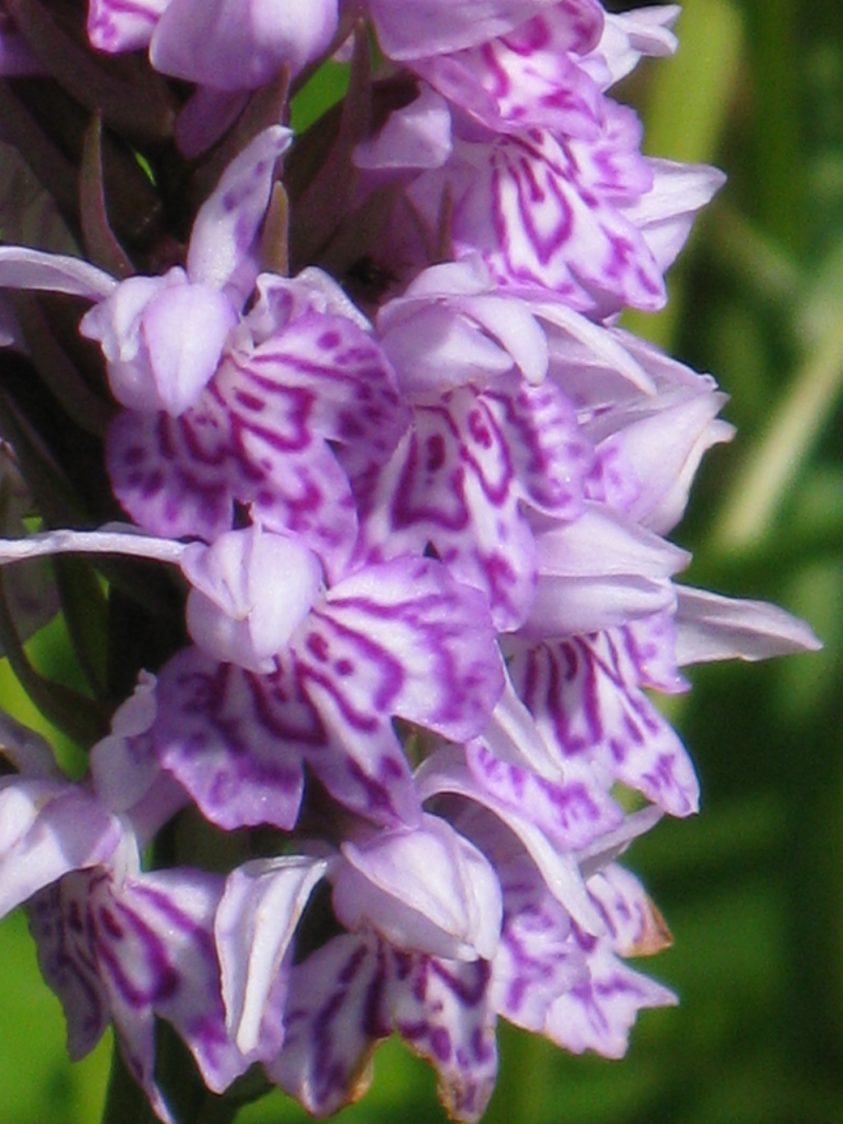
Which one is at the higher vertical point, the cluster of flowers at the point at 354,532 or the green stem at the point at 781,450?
the cluster of flowers at the point at 354,532

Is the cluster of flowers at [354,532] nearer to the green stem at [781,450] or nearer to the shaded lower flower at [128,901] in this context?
the shaded lower flower at [128,901]

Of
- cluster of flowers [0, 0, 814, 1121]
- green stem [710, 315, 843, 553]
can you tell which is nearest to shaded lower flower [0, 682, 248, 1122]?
cluster of flowers [0, 0, 814, 1121]

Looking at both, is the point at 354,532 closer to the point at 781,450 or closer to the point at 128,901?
the point at 128,901

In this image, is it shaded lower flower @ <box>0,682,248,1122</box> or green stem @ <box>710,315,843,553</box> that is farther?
green stem @ <box>710,315,843,553</box>

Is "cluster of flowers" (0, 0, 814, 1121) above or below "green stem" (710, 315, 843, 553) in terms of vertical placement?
above

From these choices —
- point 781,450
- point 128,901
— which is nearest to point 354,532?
point 128,901

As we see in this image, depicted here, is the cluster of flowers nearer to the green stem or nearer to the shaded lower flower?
the shaded lower flower

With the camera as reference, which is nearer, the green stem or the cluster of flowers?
the cluster of flowers

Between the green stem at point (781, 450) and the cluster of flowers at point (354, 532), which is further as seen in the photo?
the green stem at point (781, 450)

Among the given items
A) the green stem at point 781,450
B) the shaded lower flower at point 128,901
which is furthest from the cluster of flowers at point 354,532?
the green stem at point 781,450

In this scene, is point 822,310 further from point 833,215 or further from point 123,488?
point 123,488
